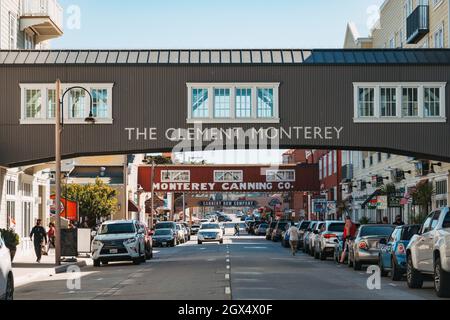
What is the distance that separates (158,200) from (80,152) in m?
64.4

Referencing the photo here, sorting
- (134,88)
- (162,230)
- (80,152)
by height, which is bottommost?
(162,230)

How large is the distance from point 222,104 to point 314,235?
739 centimetres

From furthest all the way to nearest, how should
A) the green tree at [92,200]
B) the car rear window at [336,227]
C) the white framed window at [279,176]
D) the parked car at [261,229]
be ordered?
1. the parked car at [261,229]
2. the white framed window at [279,176]
3. the green tree at [92,200]
4. the car rear window at [336,227]

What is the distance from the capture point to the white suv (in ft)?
118

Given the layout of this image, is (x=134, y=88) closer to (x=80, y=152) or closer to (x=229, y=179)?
(x=80, y=152)

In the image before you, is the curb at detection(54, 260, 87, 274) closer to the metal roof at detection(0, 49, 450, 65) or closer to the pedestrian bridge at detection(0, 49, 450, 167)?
the pedestrian bridge at detection(0, 49, 450, 167)

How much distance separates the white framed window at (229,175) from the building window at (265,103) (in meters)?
48.6

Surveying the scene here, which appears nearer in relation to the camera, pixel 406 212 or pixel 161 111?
pixel 161 111

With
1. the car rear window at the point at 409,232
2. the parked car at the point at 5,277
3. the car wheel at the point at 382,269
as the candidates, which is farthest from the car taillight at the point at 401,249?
the parked car at the point at 5,277

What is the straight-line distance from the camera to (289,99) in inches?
1668

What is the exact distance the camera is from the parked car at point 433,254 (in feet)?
67.1

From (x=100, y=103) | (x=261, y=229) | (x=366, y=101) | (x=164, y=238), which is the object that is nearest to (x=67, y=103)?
(x=100, y=103)

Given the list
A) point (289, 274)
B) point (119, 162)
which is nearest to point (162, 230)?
point (119, 162)

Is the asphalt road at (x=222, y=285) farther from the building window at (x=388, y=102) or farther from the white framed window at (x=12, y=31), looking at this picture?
the white framed window at (x=12, y=31)
